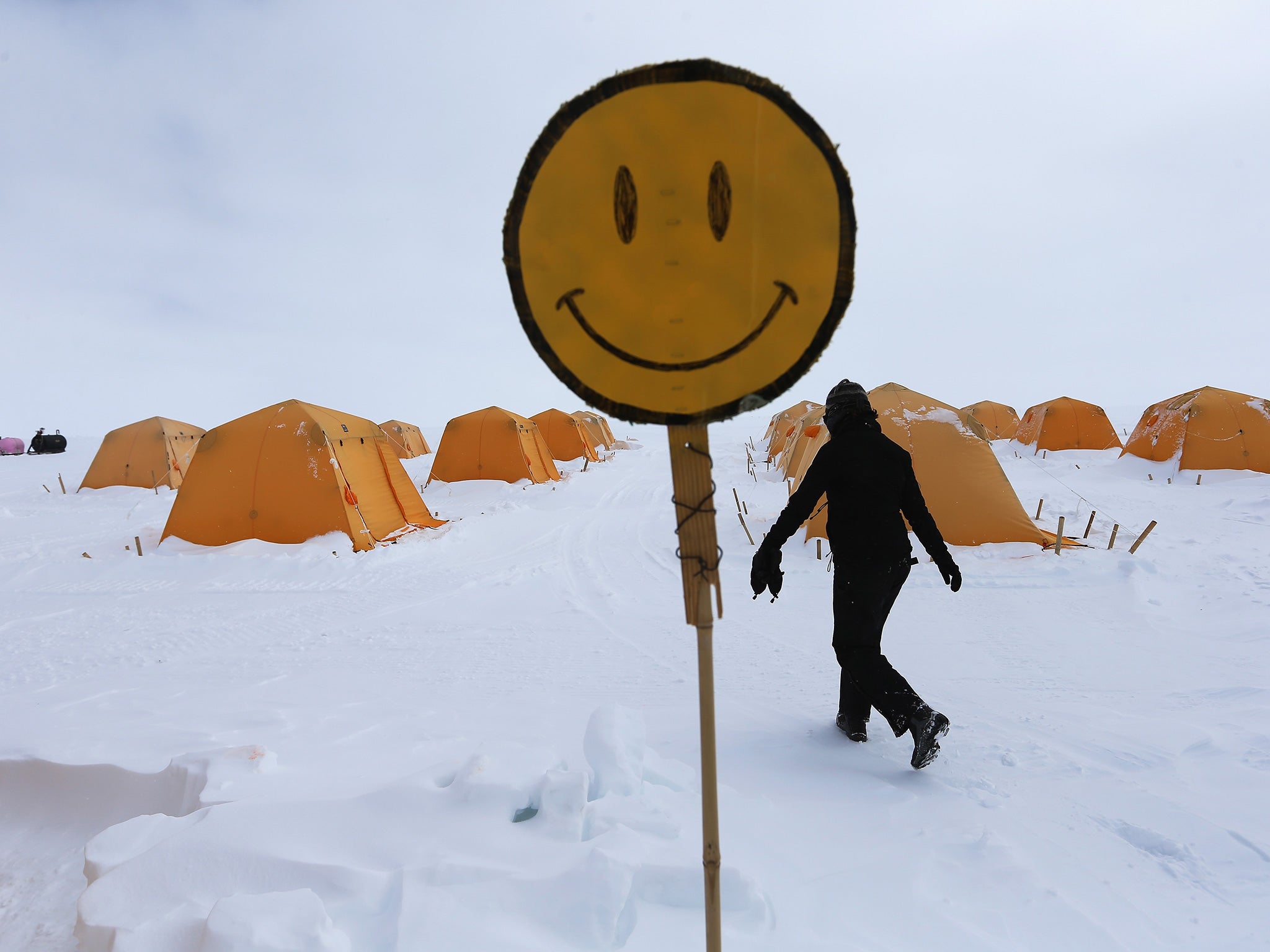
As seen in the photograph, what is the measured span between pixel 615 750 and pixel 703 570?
4.71ft

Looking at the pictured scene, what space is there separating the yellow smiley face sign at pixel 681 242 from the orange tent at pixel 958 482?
6628 millimetres

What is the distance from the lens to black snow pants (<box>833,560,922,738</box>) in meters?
2.78

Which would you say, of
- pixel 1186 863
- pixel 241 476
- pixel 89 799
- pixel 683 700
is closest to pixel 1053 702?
pixel 1186 863

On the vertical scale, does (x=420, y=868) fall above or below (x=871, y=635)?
below

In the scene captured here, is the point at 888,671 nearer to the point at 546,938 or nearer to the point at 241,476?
the point at 546,938

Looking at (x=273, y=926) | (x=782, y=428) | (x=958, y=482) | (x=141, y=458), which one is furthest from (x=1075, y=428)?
(x=141, y=458)

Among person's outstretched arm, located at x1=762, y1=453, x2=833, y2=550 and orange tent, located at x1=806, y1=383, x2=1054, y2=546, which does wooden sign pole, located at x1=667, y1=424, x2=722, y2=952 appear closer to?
person's outstretched arm, located at x1=762, y1=453, x2=833, y2=550

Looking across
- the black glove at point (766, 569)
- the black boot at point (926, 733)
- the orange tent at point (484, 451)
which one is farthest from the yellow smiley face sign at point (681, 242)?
the orange tent at point (484, 451)

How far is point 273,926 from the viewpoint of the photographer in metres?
1.53

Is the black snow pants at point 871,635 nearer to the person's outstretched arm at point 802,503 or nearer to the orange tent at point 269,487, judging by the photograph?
the person's outstretched arm at point 802,503

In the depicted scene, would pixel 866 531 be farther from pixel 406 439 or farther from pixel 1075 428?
pixel 406 439

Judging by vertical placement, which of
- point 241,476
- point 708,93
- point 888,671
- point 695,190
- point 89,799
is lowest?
point 89,799

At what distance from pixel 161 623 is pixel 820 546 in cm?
735

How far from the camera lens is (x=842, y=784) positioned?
2.63 m
